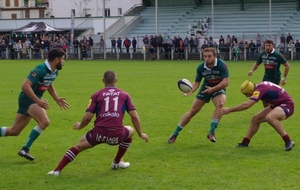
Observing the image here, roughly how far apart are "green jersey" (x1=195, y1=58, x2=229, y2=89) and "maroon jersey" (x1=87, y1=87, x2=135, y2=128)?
338cm

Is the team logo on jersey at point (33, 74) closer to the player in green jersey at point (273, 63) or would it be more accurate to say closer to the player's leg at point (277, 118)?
the player's leg at point (277, 118)

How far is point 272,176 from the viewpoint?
9.05 metres

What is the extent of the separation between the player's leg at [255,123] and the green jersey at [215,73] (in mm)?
1059

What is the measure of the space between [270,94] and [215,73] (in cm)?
152

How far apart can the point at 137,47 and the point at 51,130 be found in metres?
39.2

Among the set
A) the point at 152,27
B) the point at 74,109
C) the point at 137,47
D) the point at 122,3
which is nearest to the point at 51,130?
the point at 74,109

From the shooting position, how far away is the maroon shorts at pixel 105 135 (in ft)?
29.2

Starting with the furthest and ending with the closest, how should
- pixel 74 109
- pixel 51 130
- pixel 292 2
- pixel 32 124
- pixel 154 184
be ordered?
pixel 292 2 → pixel 74 109 → pixel 32 124 → pixel 51 130 → pixel 154 184

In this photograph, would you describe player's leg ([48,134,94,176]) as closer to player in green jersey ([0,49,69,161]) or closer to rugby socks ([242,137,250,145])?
player in green jersey ([0,49,69,161])

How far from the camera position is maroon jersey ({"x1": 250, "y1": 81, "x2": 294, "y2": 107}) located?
10461mm

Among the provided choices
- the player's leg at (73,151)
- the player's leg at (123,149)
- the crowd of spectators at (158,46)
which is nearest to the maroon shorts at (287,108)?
the player's leg at (123,149)

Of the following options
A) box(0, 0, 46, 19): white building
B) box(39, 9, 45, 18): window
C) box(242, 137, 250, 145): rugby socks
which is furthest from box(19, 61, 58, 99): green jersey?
box(39, 9, 45, 18): window

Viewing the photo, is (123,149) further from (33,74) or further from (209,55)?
(209,55)

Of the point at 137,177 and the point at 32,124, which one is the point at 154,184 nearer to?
the point at 137,177
